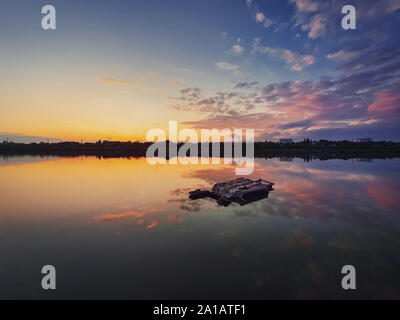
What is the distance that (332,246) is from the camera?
1000 centimetres

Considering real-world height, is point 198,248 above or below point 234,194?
below

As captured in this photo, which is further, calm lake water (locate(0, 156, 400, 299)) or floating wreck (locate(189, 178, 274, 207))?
floating wreck (locate(189, 178, 274, 207))

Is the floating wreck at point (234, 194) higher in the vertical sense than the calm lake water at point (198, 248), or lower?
higher

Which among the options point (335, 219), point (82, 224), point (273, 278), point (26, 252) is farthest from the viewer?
point (335, 219)

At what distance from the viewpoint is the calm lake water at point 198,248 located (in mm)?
6957

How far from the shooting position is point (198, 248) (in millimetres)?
9742

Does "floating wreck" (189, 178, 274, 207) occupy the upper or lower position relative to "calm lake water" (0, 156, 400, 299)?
upper

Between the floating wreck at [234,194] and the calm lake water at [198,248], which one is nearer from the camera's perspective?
the calm lake water at [198,248]

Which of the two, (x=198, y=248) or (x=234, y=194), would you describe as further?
Answer: (x=234, y=194)

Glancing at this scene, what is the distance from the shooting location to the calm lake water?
6.96 metres
